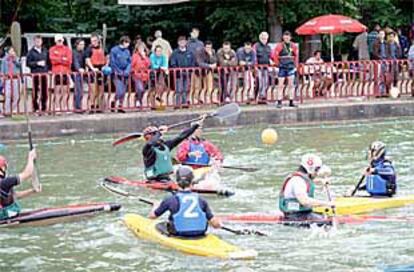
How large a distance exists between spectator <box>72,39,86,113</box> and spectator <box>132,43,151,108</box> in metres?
1.10

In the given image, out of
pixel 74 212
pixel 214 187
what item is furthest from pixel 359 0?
pixel 74 212

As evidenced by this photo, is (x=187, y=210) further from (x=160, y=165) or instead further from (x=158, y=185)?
(x=160, y=165)

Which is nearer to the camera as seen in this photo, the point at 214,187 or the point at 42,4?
the point at 214,187

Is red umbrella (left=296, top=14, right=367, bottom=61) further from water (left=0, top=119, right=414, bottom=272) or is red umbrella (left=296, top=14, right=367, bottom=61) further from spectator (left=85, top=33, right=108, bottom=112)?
spectator (left=85, top=33, right=108, bottom=112)

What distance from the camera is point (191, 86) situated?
23203 millimetres

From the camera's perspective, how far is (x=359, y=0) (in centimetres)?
3319

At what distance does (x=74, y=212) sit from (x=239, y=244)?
2.44 meters

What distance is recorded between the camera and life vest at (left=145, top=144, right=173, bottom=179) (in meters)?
15.1

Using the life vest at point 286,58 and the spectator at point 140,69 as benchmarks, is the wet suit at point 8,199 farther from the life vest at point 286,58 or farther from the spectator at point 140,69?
the life vest at point 286,58

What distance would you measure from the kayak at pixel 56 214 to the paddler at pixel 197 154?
223 cm

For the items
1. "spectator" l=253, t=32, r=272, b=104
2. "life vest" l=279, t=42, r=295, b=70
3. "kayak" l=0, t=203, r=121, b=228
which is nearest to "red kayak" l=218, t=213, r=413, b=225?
"kayak" l=0, t=203, r=121, b=228

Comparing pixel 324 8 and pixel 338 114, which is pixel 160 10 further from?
pixel 338 114

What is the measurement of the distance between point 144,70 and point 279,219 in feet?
35.6

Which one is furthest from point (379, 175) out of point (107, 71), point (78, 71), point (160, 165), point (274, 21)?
point (274, 21)
